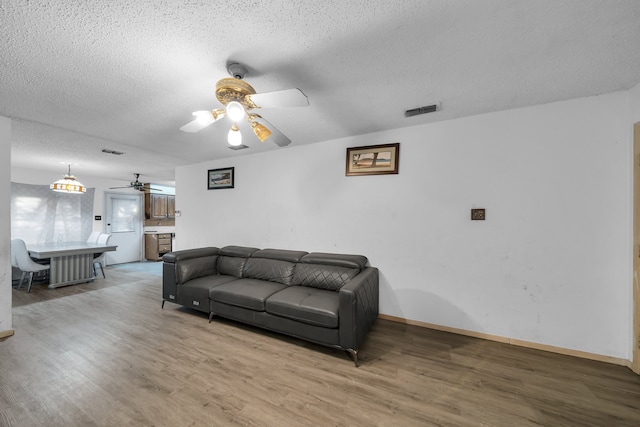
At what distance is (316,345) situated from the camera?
2.32 metres

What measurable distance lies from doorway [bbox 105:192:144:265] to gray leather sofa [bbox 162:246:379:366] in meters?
4.52

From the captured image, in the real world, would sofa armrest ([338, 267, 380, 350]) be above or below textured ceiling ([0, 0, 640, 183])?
below

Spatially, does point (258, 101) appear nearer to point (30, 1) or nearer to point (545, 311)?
point (30, 1)

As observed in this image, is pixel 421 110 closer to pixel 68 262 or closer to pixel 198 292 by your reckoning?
pixel 198 292

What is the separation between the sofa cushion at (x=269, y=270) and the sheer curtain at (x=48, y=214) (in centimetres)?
515

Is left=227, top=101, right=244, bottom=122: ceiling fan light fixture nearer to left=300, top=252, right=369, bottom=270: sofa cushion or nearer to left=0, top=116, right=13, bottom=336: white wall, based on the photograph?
left=300, top=252, right=369, bottom=270: sofa cushion

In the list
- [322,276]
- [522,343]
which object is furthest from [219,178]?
[522,343]

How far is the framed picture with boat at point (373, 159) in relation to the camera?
282cm

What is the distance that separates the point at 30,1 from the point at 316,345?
3.06m

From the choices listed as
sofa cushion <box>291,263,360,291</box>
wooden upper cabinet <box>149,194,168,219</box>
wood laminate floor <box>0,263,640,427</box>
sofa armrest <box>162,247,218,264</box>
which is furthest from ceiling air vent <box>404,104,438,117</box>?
wooden upper cabinet <box>149,194,168,219</box>

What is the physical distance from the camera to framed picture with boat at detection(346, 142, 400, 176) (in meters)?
2.82

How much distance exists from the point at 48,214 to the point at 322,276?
6.41 metres

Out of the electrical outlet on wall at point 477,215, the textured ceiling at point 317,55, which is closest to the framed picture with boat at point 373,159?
the textured ceiling at point 317,55

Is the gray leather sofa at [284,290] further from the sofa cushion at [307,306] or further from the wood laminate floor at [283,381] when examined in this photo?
the wood laminate floor at [283,381]
